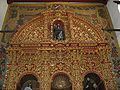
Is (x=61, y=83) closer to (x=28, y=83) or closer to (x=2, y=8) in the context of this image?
(x=28, y=83)

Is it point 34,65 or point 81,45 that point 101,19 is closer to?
point 81,45

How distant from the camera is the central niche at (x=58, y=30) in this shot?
27.0ft

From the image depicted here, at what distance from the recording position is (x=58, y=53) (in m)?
7.66

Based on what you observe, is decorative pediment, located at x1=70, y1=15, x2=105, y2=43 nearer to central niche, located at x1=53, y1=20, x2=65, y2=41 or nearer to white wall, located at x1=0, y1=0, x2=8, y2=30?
central niche, located at x1=53, y1=20, x2=65, y2=41

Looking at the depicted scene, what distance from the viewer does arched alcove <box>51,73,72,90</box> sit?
7.14 metres

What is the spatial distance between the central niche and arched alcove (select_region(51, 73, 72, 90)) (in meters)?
1.41

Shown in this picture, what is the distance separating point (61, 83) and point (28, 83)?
103 cm

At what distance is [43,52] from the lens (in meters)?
7.66

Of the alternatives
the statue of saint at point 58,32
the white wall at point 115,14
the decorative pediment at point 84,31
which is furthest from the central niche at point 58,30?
the white wall at point 115,14

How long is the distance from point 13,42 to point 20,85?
5.03 ft

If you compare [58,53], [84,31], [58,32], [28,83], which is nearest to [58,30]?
[58,32]

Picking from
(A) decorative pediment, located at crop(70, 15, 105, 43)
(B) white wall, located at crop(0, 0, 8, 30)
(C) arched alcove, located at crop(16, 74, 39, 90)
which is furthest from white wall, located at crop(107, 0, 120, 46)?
(B) white wall, located at crop(0, 0, 8, 30)

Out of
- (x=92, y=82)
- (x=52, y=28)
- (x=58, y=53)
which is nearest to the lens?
(x=92, y=82)

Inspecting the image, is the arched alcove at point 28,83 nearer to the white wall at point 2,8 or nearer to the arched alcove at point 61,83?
the arched alcove at point 61,83
